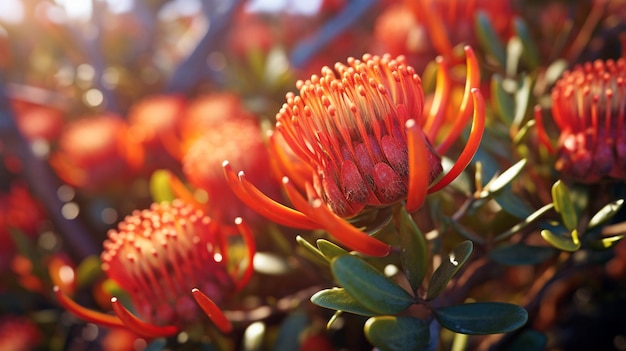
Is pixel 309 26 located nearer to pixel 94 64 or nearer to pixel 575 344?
pixel 94 64

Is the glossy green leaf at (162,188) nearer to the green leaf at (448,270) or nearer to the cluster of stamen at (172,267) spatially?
the cluster of stamen at (172,267)

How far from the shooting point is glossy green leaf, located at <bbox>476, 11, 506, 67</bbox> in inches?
31.0

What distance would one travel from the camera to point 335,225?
18.0 inches

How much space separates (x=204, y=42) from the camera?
1.21 m

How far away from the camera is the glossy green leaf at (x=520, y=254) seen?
1.93 ft

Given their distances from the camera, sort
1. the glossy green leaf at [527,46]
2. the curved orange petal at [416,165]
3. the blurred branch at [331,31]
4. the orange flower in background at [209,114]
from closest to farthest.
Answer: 1. the curved orange petal at [416,165]
2. the glossy green leaf at [527,46]
3. the orange flower in background at [209,114]
4. the blurred branch at [331,31]

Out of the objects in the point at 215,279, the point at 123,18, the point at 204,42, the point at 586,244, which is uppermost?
the point at 123,18

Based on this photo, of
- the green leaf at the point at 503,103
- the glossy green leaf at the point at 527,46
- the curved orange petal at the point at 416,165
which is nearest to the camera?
the curved orange petal at the point at 416,165

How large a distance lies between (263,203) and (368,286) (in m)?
0.11

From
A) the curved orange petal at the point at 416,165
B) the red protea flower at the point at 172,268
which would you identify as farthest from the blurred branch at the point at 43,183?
the curved orange petal at the point at 416,165

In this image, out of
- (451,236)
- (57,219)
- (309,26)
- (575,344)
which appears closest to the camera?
(451,236)

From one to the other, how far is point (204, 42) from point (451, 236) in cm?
76

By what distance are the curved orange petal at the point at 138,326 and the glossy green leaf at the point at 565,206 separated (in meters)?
0.39

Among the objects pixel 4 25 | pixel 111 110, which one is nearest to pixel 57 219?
pixel 111 110
